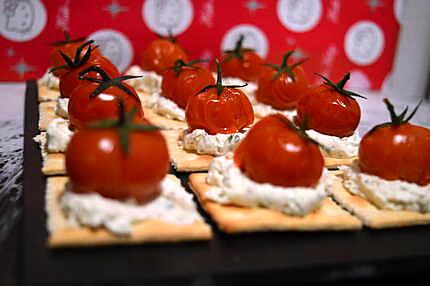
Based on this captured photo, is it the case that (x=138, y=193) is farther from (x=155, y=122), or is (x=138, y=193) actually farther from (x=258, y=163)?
(x=155, y=122)

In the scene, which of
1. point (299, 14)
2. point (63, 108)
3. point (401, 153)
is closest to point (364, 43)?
point (299, 14)

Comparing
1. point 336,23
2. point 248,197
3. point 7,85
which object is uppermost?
point 336,23

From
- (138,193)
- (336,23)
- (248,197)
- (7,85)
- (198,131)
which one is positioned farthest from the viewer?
(336,23)

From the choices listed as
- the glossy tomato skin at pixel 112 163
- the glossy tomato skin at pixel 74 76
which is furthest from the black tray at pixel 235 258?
the glossy tomato skin at pixel 74 76

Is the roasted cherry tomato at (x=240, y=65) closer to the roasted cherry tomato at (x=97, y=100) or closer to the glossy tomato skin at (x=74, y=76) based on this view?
the glossy tomato skin at (x=74, y=76)

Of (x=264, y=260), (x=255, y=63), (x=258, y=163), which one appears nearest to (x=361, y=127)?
(x=255, y=63)

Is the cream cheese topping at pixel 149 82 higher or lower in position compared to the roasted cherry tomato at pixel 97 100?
lower
